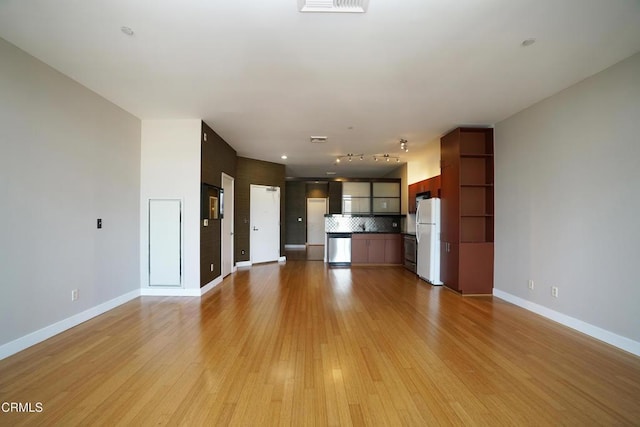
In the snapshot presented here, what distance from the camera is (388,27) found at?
7.29 ft

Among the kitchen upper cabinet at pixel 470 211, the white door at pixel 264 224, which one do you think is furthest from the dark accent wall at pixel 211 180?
the kitchen upper cabinet at pixel 470 211

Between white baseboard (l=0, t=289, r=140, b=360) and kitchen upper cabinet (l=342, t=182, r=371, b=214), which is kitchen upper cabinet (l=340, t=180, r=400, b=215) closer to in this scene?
kitchen upper cabinet (l=342, t=182, r=371, b=214)

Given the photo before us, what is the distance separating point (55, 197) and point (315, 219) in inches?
370

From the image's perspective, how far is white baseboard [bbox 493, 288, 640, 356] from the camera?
2.63 m

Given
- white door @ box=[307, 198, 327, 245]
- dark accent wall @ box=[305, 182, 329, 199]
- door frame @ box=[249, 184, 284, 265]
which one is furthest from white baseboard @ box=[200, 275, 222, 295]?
dark accent wall @ box=[305, 182, 329, 199]

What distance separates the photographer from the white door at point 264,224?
734cm

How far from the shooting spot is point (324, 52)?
256 centimetres

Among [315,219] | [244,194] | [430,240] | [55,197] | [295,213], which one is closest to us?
[55,197]

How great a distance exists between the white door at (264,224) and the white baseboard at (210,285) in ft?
6.48

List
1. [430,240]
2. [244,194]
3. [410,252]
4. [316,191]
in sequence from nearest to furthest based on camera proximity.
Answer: [430,240], [410,252], [244,194], [316,191]

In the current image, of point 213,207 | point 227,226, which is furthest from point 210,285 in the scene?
point 227,226

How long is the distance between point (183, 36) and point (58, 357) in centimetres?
304

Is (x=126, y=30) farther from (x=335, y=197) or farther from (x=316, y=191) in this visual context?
(x=316, y=191)

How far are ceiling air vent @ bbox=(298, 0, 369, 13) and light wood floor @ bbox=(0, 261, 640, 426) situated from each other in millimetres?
2748
